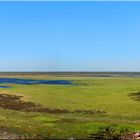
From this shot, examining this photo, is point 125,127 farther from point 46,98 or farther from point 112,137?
point 46,98

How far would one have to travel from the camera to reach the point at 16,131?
146ft

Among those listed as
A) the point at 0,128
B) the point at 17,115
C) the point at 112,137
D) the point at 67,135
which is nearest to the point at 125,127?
the point at 112,137

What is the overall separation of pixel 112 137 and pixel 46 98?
1506 inches

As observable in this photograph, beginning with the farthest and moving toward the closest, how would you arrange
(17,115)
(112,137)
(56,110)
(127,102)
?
(127,102) < (56,110) < (17,115) < (112,137)

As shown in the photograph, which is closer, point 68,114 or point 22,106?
point 68,114

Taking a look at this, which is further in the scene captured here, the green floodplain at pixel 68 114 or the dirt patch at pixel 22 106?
the dirt patch at pixel 22 106

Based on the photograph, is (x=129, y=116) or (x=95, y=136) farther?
(x=129, y=116)

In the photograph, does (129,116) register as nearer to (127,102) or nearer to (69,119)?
(69,119)

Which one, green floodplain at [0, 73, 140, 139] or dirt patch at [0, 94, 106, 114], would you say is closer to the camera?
green floodplain at [0, 73, 140, 139]

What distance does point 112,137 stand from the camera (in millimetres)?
41469

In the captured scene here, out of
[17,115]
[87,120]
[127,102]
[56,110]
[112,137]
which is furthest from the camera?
[127,102]

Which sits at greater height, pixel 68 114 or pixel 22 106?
pixel 22 106

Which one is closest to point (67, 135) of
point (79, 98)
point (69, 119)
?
point (69, 119)

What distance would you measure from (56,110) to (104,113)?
8271mm
